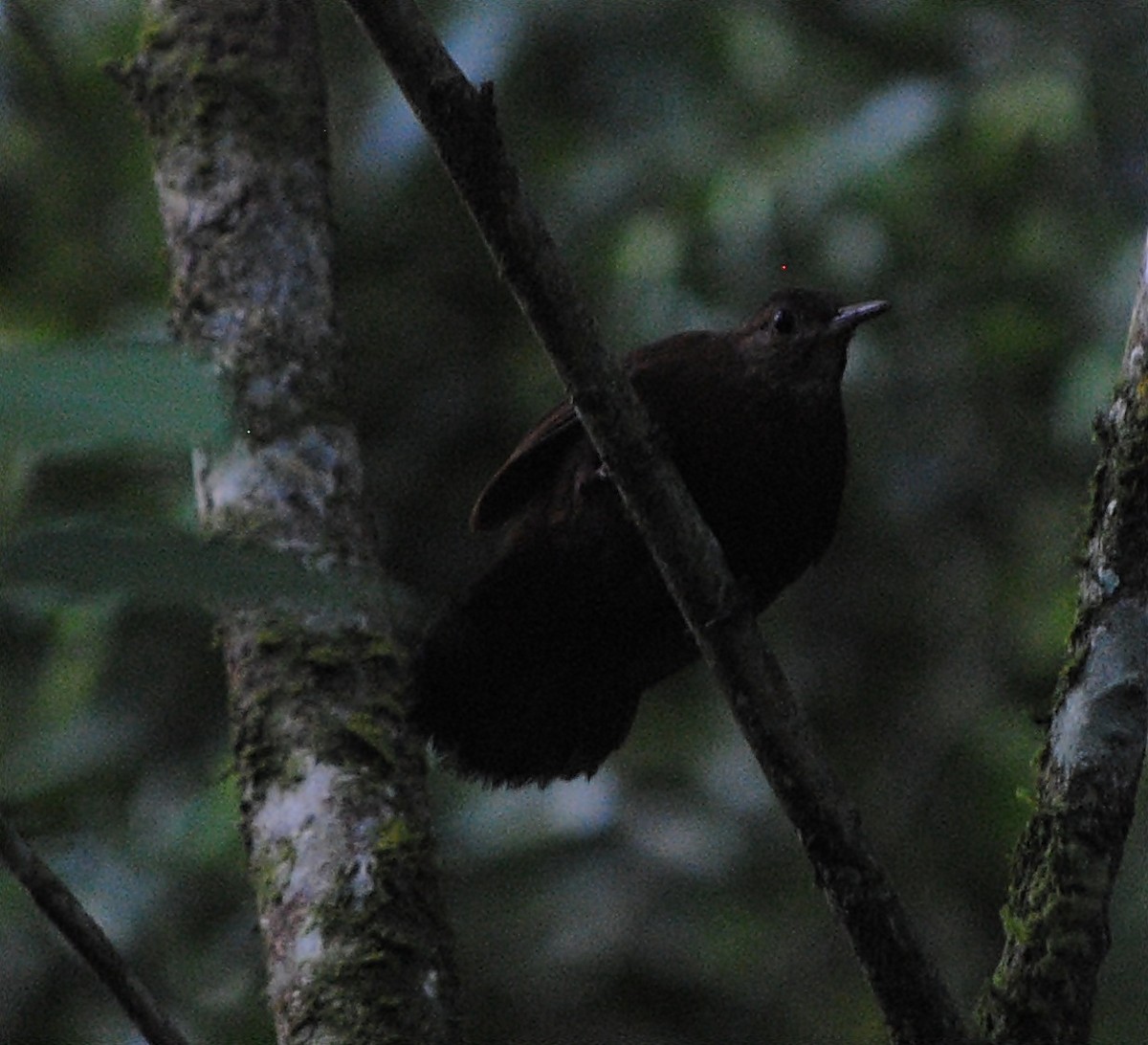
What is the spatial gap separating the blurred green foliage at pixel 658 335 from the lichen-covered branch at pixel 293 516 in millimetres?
1089

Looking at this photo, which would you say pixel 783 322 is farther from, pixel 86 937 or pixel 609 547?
pixel 86 937

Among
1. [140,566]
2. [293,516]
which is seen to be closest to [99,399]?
[140,566]

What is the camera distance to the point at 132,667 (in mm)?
5035

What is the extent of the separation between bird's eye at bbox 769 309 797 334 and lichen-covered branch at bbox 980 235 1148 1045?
124 centimetres

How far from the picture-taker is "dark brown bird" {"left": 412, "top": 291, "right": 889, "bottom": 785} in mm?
3578

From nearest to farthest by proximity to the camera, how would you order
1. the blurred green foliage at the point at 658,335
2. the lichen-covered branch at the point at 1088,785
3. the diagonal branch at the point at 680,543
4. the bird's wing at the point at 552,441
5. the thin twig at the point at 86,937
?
the thin twig at the point at 86,937 < the diagonal branch at the point at 680,543 < the lichen-covered branch at the point at 1088,785 < the bird's wing at the point at 552,441 < the blurred green foliage at the point at 658,335

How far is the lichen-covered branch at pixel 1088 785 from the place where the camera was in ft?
8.18

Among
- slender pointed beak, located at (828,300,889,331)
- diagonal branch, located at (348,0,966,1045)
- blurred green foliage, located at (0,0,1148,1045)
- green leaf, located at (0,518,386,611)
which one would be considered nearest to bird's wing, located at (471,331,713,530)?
slender pointed beak, located at (828,300,889,331)

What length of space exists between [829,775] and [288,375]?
4.18 feet

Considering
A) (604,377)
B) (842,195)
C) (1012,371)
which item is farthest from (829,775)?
(1012,371)

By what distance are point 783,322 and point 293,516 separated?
1.20 metres

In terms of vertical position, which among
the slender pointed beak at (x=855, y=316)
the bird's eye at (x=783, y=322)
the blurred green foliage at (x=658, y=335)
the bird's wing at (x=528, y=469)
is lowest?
the blurred green foliage at (x=658, y=335)

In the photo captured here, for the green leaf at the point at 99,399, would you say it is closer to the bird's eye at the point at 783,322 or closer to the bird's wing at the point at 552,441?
the bird's wing at the point at 552,441

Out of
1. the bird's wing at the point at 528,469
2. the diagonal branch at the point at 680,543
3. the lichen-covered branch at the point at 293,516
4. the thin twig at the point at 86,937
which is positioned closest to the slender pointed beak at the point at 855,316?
the bird's wing at the point at 528,469
